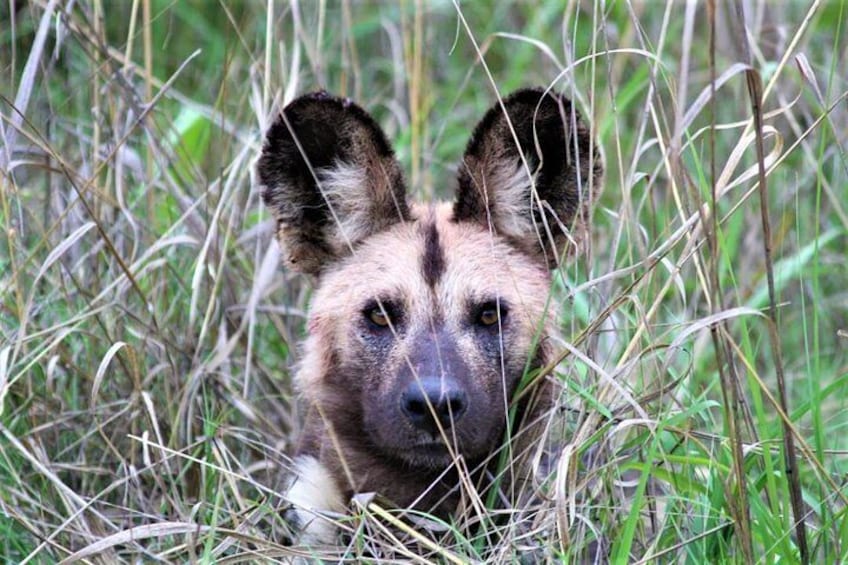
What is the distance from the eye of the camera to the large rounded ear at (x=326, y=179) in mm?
3486

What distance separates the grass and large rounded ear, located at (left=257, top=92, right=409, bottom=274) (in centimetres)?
38

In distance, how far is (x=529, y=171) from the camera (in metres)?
3.33

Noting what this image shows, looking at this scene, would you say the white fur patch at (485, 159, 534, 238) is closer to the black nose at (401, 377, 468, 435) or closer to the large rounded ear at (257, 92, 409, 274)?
the large rounded ear at (257, 92, 409, 274)

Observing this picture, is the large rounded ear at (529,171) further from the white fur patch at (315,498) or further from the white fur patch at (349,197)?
the white fur patch at (315,498)

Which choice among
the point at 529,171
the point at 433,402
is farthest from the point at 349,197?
the point at 433,402

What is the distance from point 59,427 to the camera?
381cm

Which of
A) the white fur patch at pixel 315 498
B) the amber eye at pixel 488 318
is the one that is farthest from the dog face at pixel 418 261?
the white fur patch at pixel 315 498

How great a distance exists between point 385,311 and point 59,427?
1.17 meters

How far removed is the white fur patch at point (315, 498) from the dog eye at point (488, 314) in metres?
0.61

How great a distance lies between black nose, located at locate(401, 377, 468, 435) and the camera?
309cm

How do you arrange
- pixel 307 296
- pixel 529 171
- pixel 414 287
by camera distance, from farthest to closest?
pixel 307 296 → pixel 414 287 → pixel 529 171

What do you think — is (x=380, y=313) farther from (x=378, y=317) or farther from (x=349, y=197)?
(x=349, y=197)

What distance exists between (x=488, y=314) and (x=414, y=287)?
220 mm

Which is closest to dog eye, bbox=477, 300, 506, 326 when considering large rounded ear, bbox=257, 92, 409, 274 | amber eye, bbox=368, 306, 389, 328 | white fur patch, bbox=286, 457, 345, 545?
amber eye, bbox=368, 306, 389, 328
